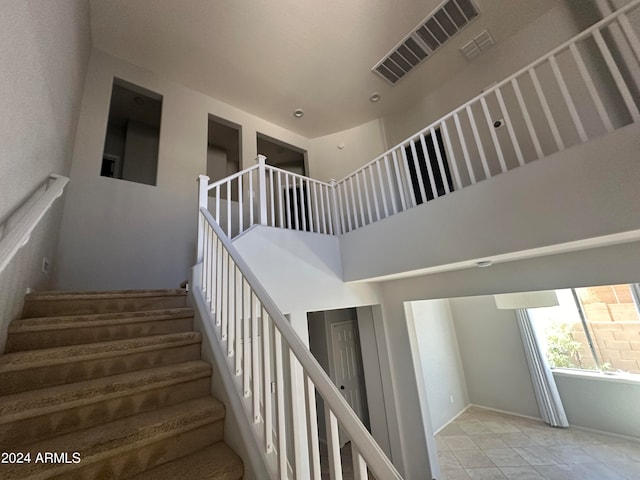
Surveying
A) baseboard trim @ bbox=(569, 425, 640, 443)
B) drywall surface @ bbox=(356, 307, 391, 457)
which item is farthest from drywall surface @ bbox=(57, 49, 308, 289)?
baseboard trim @ bbox=(569, 425, 640, 443)

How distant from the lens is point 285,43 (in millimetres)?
3521

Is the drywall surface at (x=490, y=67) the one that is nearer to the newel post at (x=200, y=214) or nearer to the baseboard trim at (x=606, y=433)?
the newel post at (x=200, y=214)

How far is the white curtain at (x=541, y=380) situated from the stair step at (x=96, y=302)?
5.72 m

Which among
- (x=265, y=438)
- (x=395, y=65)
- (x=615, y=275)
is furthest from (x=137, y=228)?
(x=615, y=275)

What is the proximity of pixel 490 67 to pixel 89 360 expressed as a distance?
5.46 m

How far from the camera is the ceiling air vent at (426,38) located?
313 cm

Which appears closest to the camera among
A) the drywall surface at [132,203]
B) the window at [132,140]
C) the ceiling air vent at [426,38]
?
the drywall surface at [132,203]

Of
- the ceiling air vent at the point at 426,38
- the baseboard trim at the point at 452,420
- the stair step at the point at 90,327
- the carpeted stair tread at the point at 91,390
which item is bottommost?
the baseboard trim at the point at 452,420

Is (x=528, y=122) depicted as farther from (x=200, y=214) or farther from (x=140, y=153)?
(x=140, y=153)

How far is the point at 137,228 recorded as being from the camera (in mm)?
3408

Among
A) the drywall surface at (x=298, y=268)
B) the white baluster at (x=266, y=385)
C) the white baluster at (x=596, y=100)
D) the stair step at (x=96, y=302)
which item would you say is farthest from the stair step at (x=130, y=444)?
the white baluster at (x=596, y=100)

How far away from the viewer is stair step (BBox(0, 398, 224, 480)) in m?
1.01

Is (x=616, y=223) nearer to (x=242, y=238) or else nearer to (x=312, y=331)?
(x=242, y=238)

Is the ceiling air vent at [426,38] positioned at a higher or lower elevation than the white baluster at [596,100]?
higher
